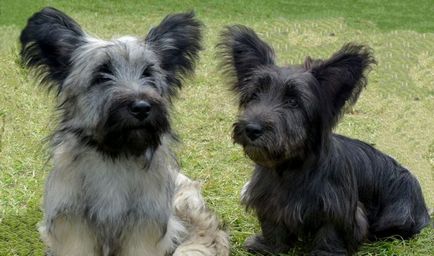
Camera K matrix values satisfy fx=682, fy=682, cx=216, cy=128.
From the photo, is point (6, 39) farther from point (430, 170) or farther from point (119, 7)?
point (430, 170)

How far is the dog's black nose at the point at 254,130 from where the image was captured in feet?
12.9

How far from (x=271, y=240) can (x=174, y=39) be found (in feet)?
5.11

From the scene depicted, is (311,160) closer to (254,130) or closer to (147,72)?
(254,130)

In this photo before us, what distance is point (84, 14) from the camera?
10.9 m

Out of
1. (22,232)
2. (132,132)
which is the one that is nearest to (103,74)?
(132,132)

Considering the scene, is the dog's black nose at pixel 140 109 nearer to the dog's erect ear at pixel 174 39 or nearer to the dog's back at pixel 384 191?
the dog's erect ear at pixel 174 39

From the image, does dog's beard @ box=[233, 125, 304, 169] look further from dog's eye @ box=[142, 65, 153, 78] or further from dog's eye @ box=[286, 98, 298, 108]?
dog's eye @ box=[142, 65, 153, 78]

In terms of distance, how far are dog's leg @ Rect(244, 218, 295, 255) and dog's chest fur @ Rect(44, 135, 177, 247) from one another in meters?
0.91

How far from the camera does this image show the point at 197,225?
4.56 m

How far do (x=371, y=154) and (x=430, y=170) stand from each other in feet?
5.37

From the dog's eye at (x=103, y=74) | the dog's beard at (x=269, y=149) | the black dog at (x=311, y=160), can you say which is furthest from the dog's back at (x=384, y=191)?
the dog's eye at (x=103, y=74)

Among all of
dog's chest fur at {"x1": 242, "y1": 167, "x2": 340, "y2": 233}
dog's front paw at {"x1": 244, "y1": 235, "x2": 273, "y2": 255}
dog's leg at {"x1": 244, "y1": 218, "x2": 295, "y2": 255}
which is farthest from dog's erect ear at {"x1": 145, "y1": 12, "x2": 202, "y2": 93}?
dog's front paw at {"x1": 244, "y1": 235, "x2": 273, "y2": 255}

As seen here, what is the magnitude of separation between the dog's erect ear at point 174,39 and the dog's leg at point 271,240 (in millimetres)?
1209

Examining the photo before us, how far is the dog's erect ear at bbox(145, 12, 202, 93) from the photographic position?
389 centimetres
